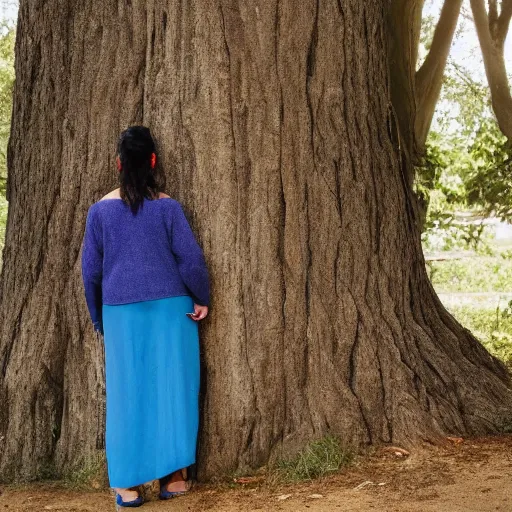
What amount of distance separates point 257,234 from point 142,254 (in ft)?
2.37

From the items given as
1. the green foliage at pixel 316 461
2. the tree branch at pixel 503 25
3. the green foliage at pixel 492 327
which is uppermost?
the tree branch at pixel 503 25

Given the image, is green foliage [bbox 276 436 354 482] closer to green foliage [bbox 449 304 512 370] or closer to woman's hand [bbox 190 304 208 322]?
woman's hand [bbox 190 304 208 322]

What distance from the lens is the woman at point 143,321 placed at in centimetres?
494

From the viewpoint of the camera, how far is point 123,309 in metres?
4.94

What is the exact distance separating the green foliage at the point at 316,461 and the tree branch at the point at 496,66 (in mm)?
4381

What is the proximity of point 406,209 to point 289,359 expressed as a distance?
1372 mm

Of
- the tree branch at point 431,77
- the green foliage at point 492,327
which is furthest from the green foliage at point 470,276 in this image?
the tree branch at point 431,77

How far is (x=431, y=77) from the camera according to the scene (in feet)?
27.5

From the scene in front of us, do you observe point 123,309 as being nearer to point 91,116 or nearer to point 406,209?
point 91,116

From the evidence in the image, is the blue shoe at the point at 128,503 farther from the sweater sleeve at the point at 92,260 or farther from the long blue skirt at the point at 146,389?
the sweater sleeve at the point at 92,260

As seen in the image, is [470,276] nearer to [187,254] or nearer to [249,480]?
[249,480]

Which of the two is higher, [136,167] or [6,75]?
[6,75]

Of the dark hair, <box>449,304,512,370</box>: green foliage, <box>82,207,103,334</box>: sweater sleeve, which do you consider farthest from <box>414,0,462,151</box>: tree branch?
<box>82,207,103,334</box>: sweater sleeve

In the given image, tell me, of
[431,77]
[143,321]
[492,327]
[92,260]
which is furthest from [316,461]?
[492,327]
